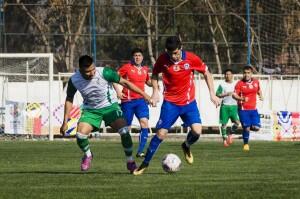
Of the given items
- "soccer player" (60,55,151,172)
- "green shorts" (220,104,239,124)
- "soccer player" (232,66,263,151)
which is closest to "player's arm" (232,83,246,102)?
"soccer player" (232,66,263,151)

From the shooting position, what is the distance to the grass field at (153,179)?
12915 mm

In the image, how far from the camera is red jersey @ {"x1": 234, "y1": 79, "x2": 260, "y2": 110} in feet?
94.7

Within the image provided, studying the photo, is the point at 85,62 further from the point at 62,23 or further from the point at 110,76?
the point at 62,23

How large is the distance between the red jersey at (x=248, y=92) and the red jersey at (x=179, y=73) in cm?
1132

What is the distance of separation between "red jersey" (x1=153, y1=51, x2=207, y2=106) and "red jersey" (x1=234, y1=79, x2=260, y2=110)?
37.2 feet

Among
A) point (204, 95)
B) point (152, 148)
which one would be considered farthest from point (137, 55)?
point (204, 95)

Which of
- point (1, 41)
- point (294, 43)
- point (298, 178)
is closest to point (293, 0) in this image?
point (294, 43)

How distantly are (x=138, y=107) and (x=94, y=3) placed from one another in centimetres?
2544

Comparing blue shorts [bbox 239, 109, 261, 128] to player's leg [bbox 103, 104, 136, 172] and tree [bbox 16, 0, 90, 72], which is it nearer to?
player's leg [bbox 103, 104, 136, 172]

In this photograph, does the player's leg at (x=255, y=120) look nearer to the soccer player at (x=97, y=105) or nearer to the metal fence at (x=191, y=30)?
the soccer player at (x=97, y=105)

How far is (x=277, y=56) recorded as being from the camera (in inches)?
1879

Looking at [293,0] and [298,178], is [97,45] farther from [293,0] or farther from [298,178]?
[298,178]

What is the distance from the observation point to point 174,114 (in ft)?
57.0

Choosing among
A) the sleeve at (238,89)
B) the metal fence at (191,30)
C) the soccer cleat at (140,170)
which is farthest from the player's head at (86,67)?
the metal fence at (191,30)
